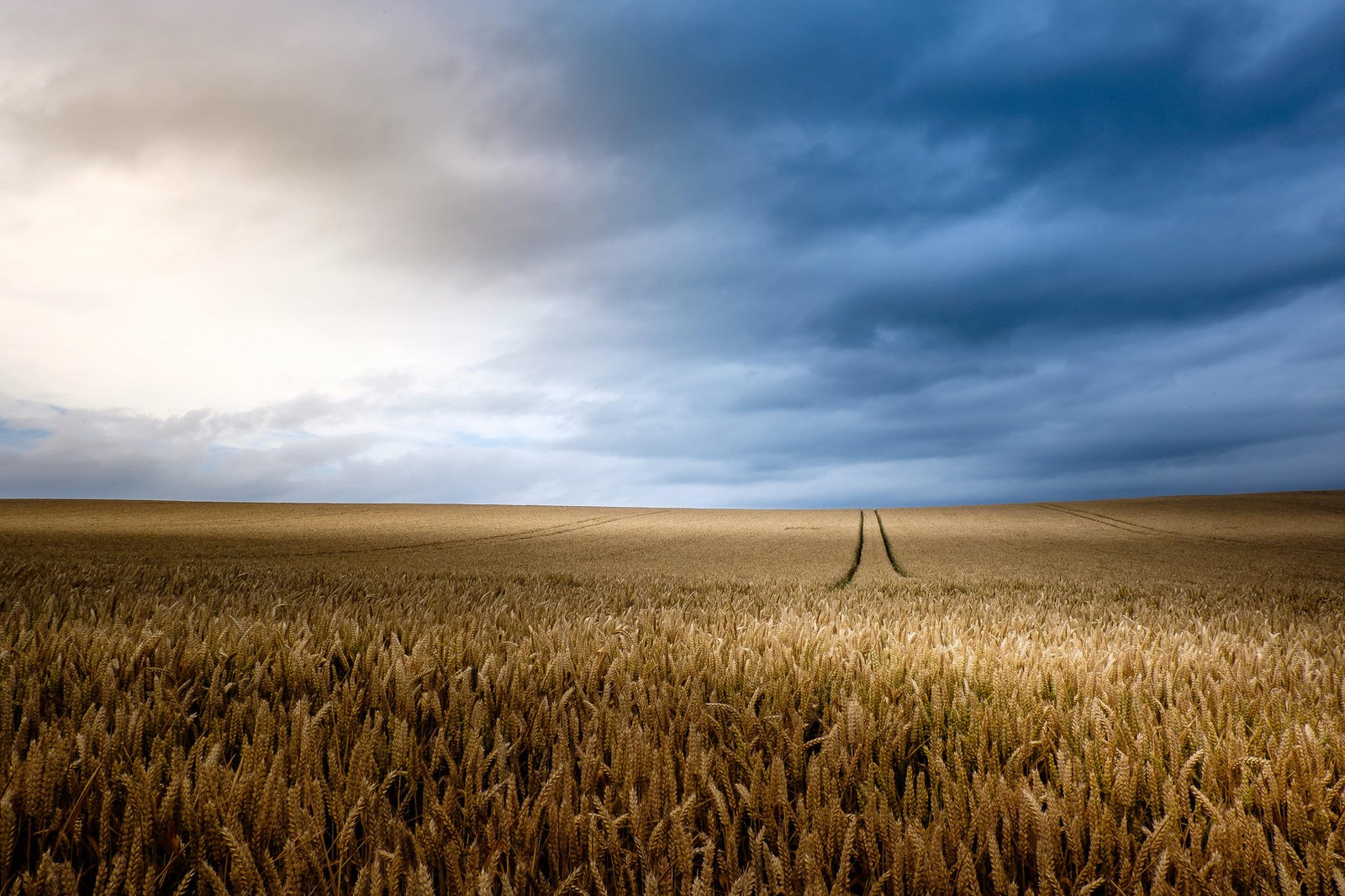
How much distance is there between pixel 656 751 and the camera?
1962 millimetres

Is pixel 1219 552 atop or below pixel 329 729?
below

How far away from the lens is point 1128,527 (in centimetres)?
3381

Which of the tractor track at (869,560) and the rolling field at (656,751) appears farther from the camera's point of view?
the tractor track at (869,560)

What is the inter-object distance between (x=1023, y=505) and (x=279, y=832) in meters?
63.7

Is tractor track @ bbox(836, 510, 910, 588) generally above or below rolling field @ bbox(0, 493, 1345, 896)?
below

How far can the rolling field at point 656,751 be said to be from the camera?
61.9 inches

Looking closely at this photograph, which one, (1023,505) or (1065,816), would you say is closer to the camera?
(1065,816)

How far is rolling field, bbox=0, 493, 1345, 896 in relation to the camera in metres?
1.57

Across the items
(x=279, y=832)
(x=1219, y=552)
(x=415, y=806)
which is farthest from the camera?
(x=1219, y=552)

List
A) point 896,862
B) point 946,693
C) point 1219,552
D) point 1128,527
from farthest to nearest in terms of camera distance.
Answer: point 1128,527, point 1219,552, point 946,693, point 896,862

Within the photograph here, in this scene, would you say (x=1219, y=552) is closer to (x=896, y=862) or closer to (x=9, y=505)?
(x=896, y=862)

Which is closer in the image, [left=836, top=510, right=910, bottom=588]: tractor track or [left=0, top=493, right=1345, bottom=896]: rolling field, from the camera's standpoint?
[left=0, top=493, right=1345, bottom=896]: rolling field

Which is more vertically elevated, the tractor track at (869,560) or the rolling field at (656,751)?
the rolling field at (656,751)

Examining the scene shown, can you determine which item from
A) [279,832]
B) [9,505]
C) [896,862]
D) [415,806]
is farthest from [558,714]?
[9,505]
